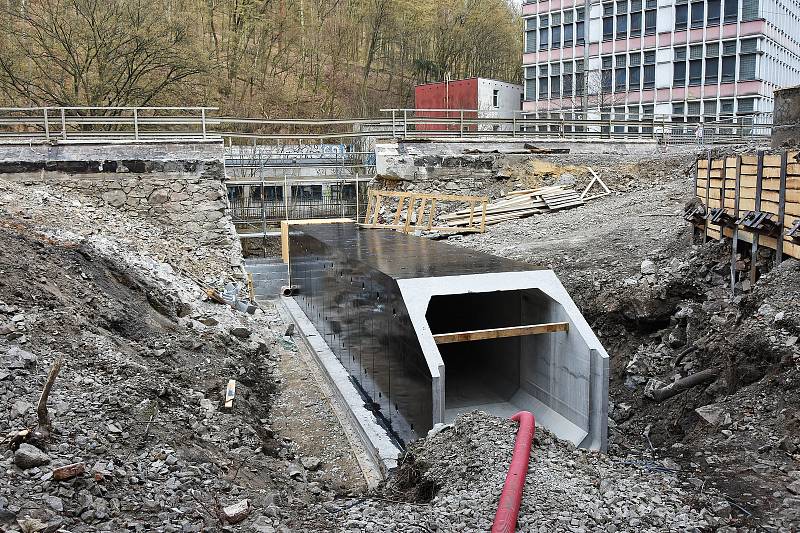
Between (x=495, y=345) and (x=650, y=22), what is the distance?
38720 mm

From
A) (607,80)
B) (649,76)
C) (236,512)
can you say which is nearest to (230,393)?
(236,512)

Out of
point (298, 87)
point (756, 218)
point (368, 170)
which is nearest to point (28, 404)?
point (756, 218)

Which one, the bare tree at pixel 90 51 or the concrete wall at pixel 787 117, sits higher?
the bare tree at pixel 90 51

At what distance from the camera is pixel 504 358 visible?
10.8m

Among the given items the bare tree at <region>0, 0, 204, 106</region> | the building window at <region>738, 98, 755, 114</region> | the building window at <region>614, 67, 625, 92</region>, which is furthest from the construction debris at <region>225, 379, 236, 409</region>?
the building window at <region>614, 67, 625, 92</region>

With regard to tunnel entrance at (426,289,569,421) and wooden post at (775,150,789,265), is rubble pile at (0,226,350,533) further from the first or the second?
wooden post at (775,150,789,265)

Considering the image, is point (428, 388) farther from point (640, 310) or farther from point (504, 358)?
point (640, 310)

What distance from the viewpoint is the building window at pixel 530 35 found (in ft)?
165

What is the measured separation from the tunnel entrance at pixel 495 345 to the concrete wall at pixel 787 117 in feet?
23.0

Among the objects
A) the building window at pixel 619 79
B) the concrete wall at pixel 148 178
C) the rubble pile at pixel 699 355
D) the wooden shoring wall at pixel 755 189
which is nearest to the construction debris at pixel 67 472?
the rubble pile at pixel 699 355

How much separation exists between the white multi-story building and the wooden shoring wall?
25.0m

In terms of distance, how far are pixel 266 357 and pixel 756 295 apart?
7.88m

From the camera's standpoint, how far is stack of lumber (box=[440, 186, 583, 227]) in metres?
21.4

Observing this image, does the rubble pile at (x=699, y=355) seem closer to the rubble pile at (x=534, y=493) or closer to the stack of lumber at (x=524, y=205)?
the rubble pile at (x=534, y=493)
